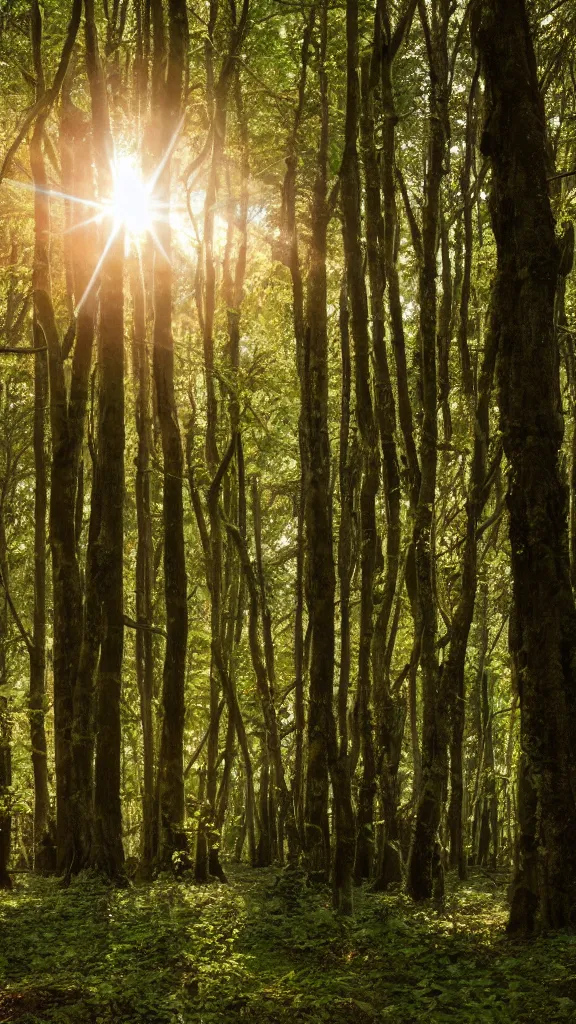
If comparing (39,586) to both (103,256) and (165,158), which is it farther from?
(165,158)

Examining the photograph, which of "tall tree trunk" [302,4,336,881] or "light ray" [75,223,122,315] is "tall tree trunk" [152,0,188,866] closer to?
"light ray" [75,223,122,315]

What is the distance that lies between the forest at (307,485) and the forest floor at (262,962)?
41mm

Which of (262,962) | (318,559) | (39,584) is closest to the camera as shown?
(262,962)

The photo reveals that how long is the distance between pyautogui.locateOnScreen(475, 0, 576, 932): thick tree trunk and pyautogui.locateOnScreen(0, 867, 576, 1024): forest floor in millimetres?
663

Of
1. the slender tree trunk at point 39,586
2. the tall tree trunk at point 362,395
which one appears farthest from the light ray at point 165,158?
the slender tree trunk at point 39,586

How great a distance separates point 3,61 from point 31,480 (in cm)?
1429

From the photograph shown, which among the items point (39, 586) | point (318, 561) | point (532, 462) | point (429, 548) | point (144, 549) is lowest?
point (532, 462)

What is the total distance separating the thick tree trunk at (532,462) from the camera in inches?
294

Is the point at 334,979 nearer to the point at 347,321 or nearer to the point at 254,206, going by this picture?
the point at 347,321

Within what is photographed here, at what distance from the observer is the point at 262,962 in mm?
8383

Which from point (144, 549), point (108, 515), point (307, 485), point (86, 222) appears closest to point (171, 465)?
point (108, 515)

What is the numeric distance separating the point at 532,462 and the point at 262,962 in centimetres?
451

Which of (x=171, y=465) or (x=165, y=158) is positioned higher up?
(x=165, y=158)

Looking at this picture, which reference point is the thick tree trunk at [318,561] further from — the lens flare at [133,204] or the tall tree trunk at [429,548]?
the lens flare at [133,204]
